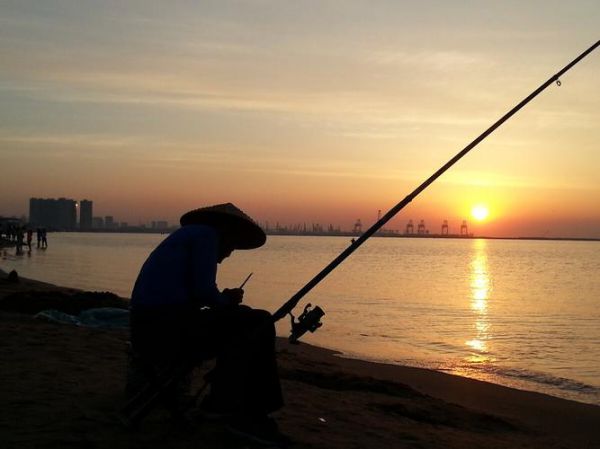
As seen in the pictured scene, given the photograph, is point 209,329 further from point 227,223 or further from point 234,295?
point 227,223

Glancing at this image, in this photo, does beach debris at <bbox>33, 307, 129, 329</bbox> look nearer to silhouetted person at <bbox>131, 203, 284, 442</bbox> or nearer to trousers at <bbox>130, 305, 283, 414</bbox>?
silhouetted person at <bbox>131, 203, 284, 442</bbox>

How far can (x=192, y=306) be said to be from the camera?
4234mm

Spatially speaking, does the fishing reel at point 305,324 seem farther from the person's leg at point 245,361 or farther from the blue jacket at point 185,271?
the blue jacket at point 185,271

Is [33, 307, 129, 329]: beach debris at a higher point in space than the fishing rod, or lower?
lower

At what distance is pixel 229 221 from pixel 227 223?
0.09 feet

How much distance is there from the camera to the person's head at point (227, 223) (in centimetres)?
449

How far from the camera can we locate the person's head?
14.7ft

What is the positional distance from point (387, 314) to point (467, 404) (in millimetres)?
11844

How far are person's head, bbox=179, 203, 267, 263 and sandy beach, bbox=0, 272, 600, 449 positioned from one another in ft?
3.75

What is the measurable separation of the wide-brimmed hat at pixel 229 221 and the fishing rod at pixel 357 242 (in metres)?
0.53

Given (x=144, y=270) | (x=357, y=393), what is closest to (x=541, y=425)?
(x=357, y=393)

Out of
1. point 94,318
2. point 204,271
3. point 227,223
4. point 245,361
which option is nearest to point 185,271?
point 204,271

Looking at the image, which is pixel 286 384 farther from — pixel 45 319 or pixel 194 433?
pixel 45 319

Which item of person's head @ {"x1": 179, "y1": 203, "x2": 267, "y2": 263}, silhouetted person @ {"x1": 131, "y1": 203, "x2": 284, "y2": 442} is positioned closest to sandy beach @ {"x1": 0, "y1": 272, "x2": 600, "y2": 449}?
silhouetted person @ {"x1": 131, "y1": 203, "x2": 284, "y2": 442}
